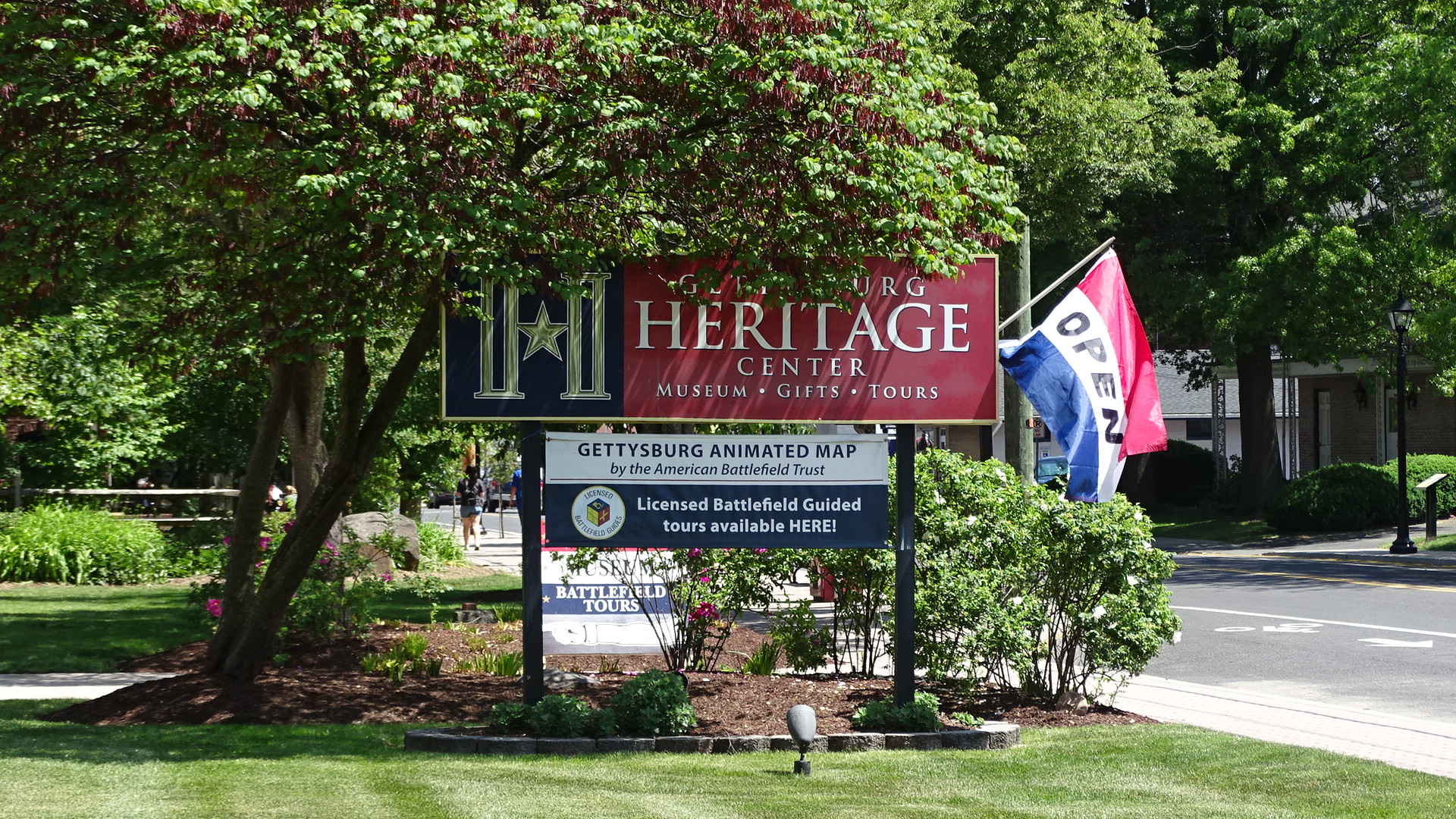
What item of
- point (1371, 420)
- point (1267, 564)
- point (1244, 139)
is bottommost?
point (1267, 564)

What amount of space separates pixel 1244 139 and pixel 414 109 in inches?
1046

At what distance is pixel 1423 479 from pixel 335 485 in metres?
26.9

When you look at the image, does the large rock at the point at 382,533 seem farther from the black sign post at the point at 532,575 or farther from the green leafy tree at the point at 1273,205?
the green leafy tree at the point at 1273,205

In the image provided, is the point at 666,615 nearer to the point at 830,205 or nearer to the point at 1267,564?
the point at 830,205

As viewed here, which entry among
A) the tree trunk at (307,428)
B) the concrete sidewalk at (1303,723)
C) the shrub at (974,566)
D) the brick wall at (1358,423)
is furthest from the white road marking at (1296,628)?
the brick wall at (1358,423)

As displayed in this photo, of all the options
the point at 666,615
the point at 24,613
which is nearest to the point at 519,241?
the point at 666,615

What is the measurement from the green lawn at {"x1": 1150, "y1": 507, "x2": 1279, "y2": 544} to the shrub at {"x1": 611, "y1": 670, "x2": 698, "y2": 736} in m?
22.9

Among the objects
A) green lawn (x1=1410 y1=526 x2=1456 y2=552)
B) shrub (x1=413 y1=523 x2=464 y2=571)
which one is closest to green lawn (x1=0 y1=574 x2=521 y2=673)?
shrub (x1=413 y1=523 x2=464 y2=571)

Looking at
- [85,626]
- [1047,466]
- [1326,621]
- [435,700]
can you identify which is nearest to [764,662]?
[435,700]

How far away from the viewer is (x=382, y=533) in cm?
1658

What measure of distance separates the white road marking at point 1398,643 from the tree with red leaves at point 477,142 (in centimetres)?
765

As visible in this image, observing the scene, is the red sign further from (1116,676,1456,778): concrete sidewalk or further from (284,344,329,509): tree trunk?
(284,344,329,509): tree trunk

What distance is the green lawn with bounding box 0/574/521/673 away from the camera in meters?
13.6

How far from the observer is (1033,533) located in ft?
34.8
